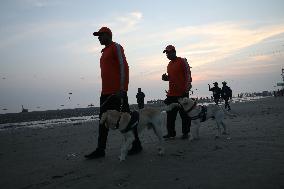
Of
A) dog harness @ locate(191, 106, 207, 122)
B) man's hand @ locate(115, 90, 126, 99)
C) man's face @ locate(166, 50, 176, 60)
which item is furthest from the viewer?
man's face @ locate(166, 50, 176, 60)

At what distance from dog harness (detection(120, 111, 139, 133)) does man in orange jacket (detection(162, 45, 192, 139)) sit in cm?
257

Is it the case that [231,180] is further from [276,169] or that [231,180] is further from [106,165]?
[106,165]

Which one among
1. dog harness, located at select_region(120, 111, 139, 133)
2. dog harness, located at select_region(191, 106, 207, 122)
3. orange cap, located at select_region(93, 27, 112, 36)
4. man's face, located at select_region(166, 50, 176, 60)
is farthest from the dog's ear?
man's face, located at select_region(166, 50, 176, 60)

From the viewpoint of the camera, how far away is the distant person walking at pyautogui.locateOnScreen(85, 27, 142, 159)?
6.43 m

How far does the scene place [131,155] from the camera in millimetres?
6582

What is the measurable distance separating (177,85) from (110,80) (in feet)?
9.19

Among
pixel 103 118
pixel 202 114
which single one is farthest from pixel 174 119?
pixel 103 118

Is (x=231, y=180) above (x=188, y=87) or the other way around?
the other way around

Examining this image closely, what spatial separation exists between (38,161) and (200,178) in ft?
13.9

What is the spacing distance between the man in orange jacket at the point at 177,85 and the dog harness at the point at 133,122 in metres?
2.57

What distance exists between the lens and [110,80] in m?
6.53

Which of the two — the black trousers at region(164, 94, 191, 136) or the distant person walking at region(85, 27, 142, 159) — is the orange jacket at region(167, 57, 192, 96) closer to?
the black trousers at region(164, 94, 191, 136)

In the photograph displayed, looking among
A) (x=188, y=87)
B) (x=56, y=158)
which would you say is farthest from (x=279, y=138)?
(x=56, y=158)

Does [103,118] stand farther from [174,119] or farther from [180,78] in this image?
[180,78]
